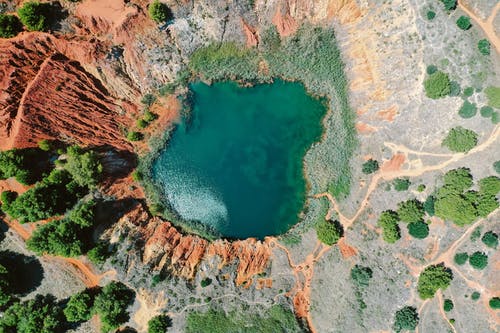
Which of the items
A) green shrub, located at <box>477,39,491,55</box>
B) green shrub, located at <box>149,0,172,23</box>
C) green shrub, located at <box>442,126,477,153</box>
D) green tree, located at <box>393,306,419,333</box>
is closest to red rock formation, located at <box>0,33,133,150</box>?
green shrub, located at <box>149,0,172,23</box>

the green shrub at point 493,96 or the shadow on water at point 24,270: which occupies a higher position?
the green shrub at point 493,96

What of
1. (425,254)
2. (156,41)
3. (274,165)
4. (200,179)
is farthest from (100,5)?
(425,254)

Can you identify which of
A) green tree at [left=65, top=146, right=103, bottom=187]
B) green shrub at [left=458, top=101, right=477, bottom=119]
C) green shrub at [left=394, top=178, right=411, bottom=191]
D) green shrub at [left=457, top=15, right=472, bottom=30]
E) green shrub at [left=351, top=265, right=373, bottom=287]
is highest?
green shrub at [left=457, top=15, right=472, bottom=30]

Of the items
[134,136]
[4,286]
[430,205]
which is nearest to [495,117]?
[430,205]

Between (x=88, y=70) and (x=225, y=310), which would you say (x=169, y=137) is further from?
(x=225, y=310)

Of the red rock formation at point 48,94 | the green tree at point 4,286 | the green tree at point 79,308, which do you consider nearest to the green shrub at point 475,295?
the green tree at point 79,308

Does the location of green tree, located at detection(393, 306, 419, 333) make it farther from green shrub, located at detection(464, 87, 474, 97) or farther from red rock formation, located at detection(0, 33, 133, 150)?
red rock formation, located at detection(0, 33, 133, 150)

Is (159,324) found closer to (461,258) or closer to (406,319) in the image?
(406,319)

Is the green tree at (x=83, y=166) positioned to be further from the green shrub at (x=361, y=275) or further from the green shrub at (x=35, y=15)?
the green shrub at (x=361, y=275)
